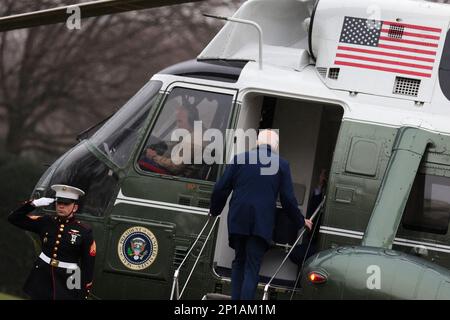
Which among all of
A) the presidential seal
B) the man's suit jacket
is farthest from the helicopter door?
the man's suit jacket

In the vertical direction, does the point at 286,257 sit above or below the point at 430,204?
below

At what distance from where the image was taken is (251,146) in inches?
418

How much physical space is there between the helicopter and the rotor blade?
17mm

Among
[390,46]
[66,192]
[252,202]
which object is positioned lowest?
[66,192]

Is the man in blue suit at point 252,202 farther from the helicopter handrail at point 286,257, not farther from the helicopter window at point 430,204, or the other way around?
the helicopter window at point 430,204

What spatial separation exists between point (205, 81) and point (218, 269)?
1.75 meters

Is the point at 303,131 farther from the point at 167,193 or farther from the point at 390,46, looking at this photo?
the point at 167,193

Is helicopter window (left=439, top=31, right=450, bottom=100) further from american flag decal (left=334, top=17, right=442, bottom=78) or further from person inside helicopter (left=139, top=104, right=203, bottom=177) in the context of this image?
person inside helicopter (left=139, top=104, right=203, bottom=177)

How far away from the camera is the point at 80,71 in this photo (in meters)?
20.5

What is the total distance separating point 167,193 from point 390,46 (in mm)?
2471

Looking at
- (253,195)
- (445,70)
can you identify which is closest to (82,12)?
(253,195)
